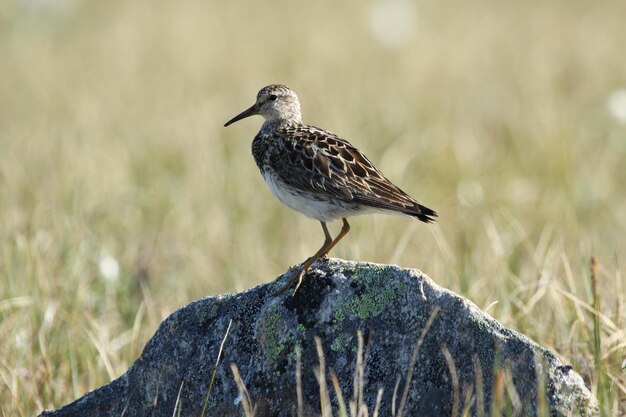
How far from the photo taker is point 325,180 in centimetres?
541

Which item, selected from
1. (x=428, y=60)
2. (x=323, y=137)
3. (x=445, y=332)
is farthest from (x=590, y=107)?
(x=445, y=332)

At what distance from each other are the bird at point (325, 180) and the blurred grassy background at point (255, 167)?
0.80m

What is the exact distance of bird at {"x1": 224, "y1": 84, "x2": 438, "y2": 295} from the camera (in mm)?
5312

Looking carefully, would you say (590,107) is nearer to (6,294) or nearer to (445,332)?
(6,294)

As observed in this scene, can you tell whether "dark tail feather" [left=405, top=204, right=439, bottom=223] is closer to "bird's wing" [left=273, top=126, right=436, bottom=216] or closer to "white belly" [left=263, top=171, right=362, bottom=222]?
"bird's wing" [left=273, top=126, right=436, bottom=216]

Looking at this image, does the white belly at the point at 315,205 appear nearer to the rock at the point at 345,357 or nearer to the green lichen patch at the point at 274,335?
the rock at the point at 345,357

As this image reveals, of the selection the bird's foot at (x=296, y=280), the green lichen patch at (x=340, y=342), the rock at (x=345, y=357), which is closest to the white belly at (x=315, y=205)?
the rock at (x=345, y=357)

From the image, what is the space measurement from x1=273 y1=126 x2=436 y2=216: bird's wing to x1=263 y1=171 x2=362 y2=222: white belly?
0.05 m

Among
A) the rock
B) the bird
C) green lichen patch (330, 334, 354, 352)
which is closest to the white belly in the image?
the bird

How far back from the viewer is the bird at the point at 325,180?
531 cm

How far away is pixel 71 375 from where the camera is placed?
6262 mm

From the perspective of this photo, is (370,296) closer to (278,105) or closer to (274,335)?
(274,335)

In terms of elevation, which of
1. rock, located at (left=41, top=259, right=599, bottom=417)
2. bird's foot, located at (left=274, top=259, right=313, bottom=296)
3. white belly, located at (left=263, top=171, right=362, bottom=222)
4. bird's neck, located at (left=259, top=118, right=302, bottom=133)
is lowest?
rock, located at (left=41, top=259, right=599, bottom=417)

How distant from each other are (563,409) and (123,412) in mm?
1956
